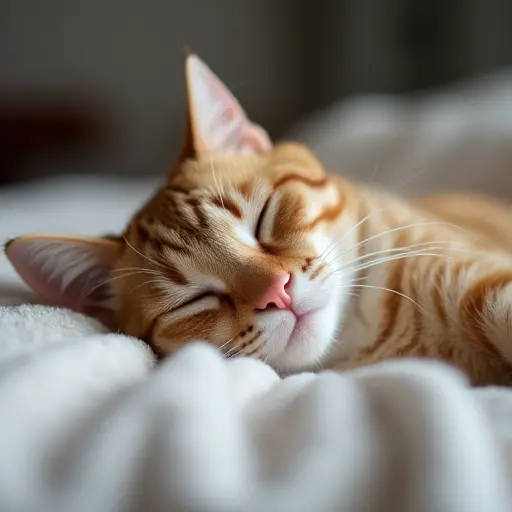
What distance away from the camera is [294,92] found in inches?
175

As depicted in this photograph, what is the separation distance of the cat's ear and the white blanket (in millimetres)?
577

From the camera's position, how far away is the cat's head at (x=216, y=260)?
93 cm

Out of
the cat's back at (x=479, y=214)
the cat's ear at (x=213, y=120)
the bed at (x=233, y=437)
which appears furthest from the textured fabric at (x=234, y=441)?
the cat's back at (x=479, y=214)

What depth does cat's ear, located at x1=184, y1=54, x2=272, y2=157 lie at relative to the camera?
1.17 metres

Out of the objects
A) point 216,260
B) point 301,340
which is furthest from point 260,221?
point 301,340

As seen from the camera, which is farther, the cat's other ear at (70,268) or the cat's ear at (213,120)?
the cat's ear at (213,120)

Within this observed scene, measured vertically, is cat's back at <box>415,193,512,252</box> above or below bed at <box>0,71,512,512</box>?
below

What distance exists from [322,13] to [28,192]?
2.65 metres

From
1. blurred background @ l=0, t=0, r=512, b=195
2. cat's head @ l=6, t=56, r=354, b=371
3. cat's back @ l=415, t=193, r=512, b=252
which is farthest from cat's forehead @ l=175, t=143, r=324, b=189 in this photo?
blurred background @ l=0, t=0, r=512, b=195

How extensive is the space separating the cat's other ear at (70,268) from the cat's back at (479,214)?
0.76 meters

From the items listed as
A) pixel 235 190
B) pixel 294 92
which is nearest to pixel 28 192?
pixel 235 190

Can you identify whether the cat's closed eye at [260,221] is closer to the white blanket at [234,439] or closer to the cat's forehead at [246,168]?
the cat's forehead at [246,168]

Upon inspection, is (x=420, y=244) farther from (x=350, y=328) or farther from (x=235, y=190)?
(x=235, y=190)

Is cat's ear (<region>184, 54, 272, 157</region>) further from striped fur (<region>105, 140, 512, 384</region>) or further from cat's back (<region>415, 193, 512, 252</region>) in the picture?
cat's back (<region>415, 193, 512, 252</region>)
